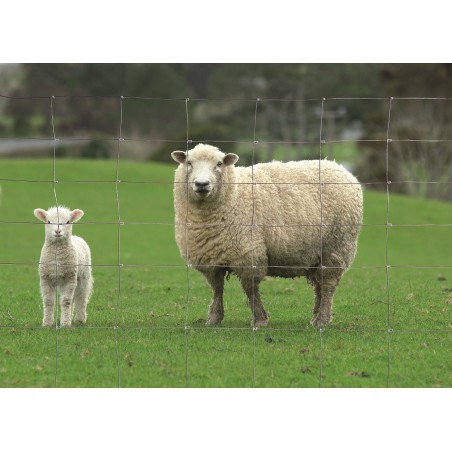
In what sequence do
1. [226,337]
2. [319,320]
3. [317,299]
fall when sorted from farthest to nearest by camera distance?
[317,299], [319,320], [226,337]

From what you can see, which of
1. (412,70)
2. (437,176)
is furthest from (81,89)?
(437,176)

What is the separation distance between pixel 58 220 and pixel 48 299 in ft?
3.14

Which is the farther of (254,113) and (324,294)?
(254,113)

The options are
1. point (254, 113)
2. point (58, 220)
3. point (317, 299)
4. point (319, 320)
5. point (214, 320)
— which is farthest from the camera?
point (254, 113)

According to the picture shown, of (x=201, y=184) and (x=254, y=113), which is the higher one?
(x=254, y=113)

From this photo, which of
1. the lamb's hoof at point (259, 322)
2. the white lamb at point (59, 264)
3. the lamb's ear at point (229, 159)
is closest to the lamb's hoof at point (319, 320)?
the lamb's hoof at point (259, 322)

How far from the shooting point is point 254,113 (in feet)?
179

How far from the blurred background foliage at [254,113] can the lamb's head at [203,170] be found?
34.3 m

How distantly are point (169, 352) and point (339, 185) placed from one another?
3570 millimetres

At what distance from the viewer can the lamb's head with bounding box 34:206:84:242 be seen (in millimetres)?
10781

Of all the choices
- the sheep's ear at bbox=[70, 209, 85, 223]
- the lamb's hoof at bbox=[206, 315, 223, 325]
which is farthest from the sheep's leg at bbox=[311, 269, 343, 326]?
the sheep's ear at bbox=[70, 209, 85, 223]

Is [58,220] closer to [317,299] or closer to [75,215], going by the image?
[75,215]

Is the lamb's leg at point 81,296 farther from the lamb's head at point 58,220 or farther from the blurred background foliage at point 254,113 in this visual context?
the blurred background foliage at point 254,113

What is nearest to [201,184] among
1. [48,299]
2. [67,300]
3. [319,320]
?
[67,300]
